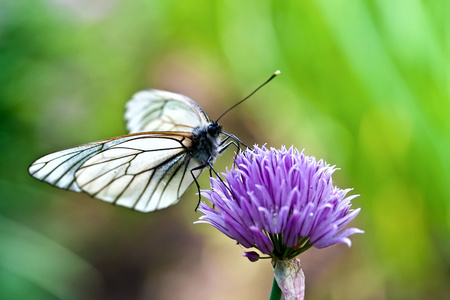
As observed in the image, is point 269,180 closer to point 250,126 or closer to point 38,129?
point 38,129

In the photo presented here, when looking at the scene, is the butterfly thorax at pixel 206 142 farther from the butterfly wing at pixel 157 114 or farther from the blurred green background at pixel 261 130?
the blurred green background at pixel 261 130

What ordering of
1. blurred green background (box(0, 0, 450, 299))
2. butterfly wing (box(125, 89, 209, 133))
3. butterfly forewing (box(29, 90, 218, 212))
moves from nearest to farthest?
butterfly forewing (box(29, 90, 218, 212))
butterfly wing (box(125, 89, 209, 133))
blurred green background (box(0, 0, 450, 299))

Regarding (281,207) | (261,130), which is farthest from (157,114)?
(261,130)

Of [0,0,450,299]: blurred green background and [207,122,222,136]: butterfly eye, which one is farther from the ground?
[0,0,450,299]: blurred green background

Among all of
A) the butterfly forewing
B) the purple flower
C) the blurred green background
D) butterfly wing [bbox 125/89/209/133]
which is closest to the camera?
the purple flower

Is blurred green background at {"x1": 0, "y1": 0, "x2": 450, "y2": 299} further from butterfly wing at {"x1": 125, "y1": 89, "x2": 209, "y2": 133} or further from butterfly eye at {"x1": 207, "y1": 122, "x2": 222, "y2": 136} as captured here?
butterfly eye at {"x1": 207, "y1": 122, "x2": 222, "y2": 136}

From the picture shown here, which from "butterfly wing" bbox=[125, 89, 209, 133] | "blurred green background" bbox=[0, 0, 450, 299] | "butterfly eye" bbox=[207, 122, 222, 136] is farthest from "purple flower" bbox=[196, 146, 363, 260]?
"blurred green background" bbox=[0, 0, 450, 299]

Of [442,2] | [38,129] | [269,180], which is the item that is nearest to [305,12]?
[442,2]
